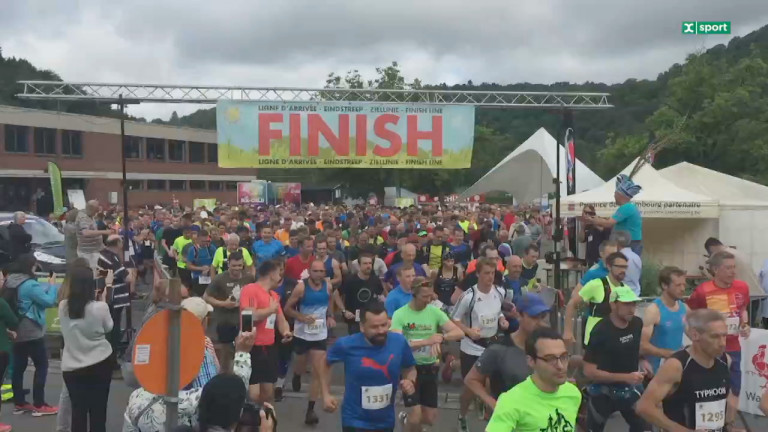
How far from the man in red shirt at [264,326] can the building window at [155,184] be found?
5407cm

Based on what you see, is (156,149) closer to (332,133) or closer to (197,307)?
(332,133)

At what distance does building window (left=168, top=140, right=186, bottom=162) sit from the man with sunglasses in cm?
5892

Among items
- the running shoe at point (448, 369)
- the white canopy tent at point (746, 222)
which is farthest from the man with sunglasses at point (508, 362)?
the white canopy tent at point (746, 222)

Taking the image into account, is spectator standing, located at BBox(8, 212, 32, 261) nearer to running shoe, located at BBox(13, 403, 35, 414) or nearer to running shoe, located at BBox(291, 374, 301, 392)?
running shoe, located at BBox(13, 403, 35, 414)

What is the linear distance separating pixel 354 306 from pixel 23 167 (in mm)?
45557

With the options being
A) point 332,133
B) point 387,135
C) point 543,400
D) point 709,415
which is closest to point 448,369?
point 709,415

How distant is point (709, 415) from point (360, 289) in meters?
5.15

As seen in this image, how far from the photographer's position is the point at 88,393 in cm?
596

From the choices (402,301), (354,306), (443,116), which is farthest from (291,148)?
(402,301)

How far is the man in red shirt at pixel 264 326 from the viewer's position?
691 centimetres

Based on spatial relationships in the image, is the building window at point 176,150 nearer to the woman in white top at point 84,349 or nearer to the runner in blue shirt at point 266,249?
the runner in blue shirt at point 266,249

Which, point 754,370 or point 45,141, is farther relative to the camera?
point 45,141

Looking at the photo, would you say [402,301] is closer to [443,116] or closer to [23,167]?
[443,116]

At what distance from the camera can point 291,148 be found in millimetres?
14023
